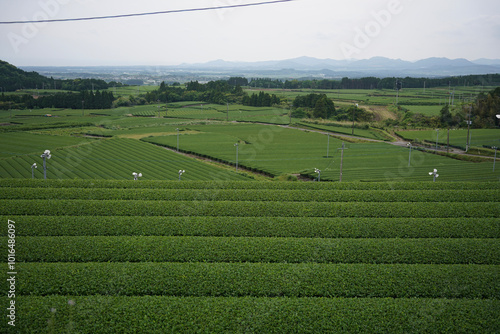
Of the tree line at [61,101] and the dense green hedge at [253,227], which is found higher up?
the tree line at [61,101]

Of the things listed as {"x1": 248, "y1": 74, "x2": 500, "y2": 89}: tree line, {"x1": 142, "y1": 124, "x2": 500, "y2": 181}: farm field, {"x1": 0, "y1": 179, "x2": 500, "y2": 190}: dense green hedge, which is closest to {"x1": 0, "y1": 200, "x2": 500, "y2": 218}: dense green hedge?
{"x1": 0, "y1": 179, "x2": 500, "y2": 190}: dense green hedge

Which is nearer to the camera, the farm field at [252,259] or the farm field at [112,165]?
the farm field at [252,259]

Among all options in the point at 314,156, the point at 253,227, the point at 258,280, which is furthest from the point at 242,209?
the point at 314,156

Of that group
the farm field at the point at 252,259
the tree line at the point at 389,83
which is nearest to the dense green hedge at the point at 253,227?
the farm field at the point at 252,259

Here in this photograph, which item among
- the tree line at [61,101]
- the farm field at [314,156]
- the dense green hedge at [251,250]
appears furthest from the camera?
the tree line at [61,101]

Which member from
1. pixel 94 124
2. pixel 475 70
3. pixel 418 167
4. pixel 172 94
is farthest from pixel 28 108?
pixel 475 70

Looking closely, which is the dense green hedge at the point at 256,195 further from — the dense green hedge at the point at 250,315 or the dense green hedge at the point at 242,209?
the dense green hedge at the point at 250,315

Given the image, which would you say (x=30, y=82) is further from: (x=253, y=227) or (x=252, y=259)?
(x=252, y=259)
